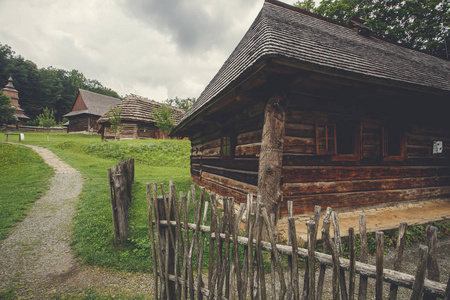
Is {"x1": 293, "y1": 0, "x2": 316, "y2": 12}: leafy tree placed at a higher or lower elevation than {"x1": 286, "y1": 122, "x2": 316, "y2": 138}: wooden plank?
higher

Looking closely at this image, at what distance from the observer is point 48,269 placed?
3012mm

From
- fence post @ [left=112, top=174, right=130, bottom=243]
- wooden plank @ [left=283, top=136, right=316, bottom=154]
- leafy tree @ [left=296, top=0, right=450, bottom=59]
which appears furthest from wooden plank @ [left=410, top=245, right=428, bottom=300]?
leafy tree @ [left=296, top=0, right=450, bottom=59]

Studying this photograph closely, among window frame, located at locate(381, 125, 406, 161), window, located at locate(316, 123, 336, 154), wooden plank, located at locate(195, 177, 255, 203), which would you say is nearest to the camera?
window, located at locate(316, 123, 336, 154)

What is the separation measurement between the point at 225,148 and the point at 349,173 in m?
3.26

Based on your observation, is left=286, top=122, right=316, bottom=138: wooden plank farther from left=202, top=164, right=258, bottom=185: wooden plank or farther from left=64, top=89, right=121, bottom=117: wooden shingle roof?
left=64, top=89, right=121, bottom=117: wooden shingle roof

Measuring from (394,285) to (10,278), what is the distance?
14.8 feet

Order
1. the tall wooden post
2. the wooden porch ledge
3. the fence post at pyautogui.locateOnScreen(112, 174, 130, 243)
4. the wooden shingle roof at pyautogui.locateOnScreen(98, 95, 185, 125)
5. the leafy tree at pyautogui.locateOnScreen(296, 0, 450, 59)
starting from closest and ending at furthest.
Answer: the tall wooden post < the fence post at pyautogui.locateOnScreen(112, 174, 130, 243) < the wooden porch ledge < the leafy tree at pyautogui.locateOnScreen(296, 0, 450, 59) < the wooden shingle roof at pyautogui.locateOnScreen(98, 95, 185, 125)

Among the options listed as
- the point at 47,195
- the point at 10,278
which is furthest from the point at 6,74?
the point at 10,278

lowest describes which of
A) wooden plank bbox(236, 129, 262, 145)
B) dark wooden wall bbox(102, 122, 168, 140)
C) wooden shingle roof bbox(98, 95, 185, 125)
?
wooden plank bbox(236, 129, 262, 145)

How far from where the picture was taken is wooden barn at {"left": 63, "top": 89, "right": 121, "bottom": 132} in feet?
103

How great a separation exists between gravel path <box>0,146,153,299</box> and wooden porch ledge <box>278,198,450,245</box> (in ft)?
8.87

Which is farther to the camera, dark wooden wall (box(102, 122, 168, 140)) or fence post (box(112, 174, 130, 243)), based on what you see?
dark wooden wall (box(102, 122, 168, 140))

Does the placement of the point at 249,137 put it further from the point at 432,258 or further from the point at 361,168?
the point at 432,258

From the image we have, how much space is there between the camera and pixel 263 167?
3611 millimetres
